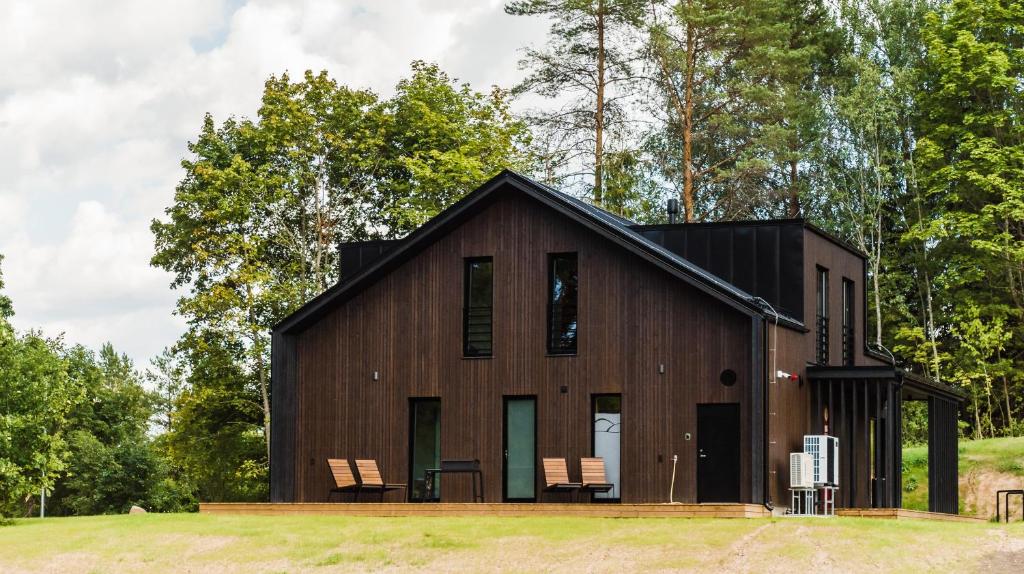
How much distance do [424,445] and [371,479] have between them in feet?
3.68

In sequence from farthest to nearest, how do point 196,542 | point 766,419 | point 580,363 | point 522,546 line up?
point 580,363
point 766,419
point 196,542
point 522,546

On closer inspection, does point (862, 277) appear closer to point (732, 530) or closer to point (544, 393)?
point (544, 393)

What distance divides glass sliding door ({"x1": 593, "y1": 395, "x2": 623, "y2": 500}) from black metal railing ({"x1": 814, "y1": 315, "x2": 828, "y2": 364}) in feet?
13.7

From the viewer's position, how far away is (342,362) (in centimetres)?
2531

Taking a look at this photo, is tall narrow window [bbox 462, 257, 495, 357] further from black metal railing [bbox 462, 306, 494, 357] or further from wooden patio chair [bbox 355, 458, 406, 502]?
wooden patio chair [bbox 355, 458, 406, 502]

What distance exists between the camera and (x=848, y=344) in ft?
89.0

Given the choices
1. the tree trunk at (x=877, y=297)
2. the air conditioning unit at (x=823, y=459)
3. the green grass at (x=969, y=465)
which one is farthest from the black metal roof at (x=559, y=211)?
the tree trunk at (x=877, y=297)

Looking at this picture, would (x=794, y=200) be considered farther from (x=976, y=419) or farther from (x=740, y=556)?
(x=740, y=556)

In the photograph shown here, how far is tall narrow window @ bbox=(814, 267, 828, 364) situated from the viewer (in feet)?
82.9

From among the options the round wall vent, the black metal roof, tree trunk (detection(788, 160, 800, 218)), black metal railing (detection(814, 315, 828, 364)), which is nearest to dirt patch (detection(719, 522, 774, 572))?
the round wall vent

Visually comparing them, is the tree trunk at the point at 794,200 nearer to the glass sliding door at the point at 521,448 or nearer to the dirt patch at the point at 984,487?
the dirt patch at the point at 984,487

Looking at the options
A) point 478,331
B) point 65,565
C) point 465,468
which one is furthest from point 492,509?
point 65,565

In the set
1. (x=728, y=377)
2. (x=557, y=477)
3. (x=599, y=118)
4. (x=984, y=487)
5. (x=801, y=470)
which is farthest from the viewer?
(x=599, y=118)

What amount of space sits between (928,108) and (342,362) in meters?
22.3
